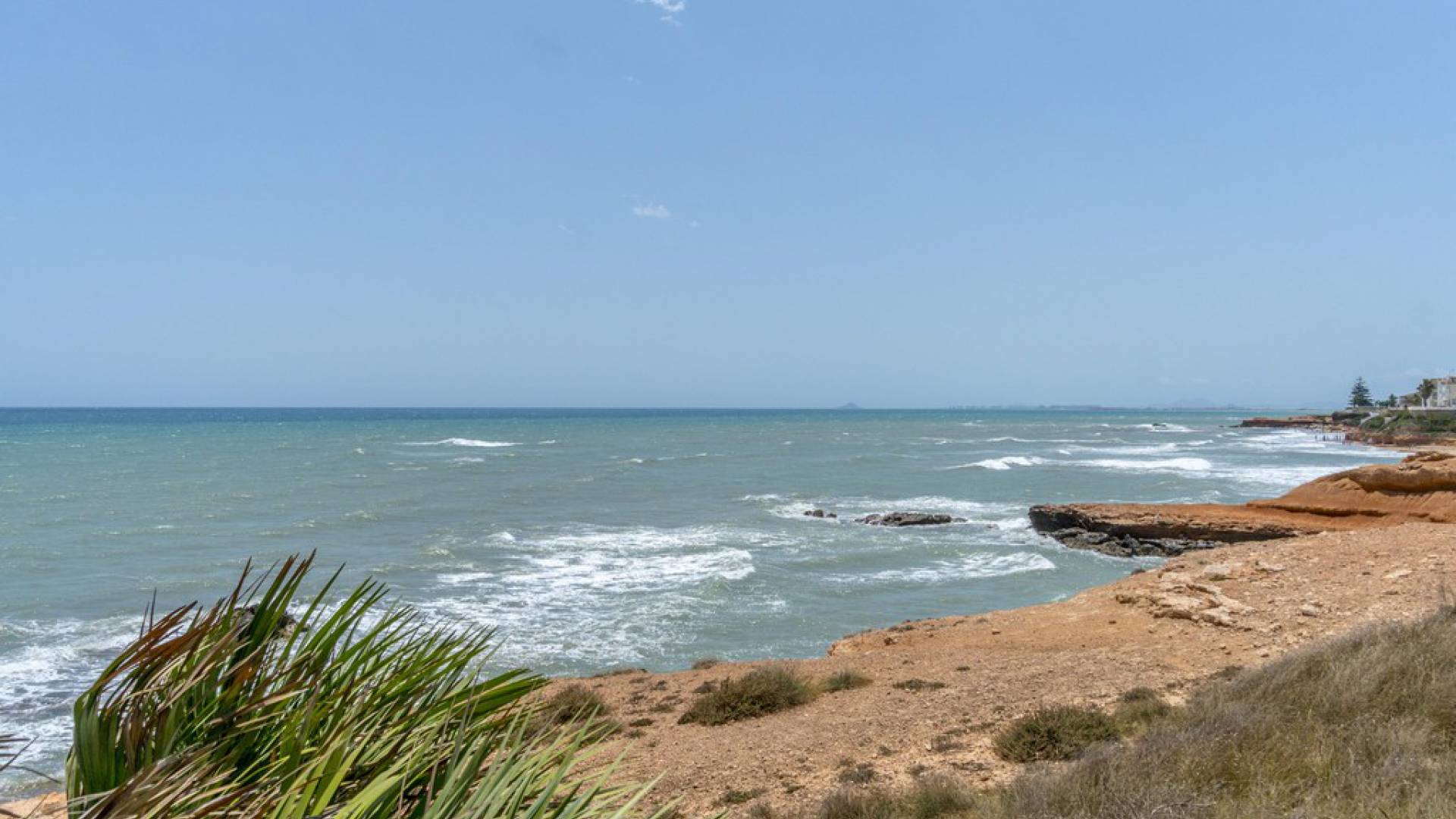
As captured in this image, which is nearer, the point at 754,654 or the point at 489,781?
the point at 489,781

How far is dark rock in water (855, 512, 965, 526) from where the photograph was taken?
28.8 m

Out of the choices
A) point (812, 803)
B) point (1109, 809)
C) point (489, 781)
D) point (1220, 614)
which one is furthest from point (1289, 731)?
point (1220, 614)

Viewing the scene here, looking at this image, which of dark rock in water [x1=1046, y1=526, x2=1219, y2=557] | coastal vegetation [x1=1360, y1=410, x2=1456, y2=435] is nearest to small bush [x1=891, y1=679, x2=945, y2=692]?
dark rock in water [x1=1046, y1=526, x2=1219, y2=557]

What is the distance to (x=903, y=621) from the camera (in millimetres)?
16375

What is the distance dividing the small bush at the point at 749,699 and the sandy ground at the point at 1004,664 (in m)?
0.23

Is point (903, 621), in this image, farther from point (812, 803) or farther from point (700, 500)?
point (700, 500)

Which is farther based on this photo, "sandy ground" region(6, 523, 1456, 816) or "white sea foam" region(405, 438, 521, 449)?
"white sea foam" region(405, 438, 521, 449)

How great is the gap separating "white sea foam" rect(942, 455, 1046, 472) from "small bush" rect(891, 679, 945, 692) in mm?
39603

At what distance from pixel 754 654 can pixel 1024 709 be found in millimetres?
6638

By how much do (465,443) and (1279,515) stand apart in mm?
68103

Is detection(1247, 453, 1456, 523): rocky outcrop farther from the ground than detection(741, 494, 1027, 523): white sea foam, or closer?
farther from the ground

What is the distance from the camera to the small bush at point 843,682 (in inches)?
434

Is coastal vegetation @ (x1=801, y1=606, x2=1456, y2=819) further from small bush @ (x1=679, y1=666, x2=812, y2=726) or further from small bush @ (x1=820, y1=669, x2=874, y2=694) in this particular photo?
small bush @ (x1=820, y1=669, x2=874, y2=694)

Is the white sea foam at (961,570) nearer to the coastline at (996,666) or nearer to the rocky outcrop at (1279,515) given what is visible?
the rocky outcrop at (1279,515)
